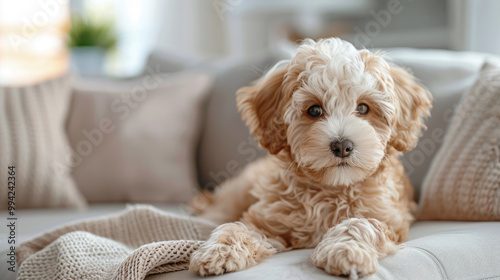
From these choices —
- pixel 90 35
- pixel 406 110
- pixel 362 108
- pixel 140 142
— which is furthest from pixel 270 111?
pixel 90 35

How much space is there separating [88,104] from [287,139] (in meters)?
1.74

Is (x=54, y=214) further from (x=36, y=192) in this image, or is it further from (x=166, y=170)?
(x=166, y=170)

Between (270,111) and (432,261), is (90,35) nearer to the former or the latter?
(270,111)

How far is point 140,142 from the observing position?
115 inches

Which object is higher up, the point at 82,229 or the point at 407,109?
the point at 407,109

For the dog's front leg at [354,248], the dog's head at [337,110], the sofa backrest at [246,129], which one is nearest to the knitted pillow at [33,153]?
the sofa backrest at [246,129]

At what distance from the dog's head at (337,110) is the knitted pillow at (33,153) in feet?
5.17

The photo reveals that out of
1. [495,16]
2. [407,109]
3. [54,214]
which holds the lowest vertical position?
[54,214]

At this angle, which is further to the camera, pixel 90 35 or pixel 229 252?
pixel 90 35

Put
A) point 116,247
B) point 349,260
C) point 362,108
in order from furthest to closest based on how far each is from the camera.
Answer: point 116,247 < point 362,108 < point 349,260

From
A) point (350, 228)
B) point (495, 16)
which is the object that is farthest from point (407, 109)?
point (495, 16)

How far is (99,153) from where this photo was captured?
295cm

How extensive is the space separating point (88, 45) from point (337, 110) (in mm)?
5131

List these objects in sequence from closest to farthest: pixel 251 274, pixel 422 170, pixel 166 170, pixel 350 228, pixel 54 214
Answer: pixel 251 274, pixel 350 228, pixel 422 170, pixel 54 214, pixel 166 170
